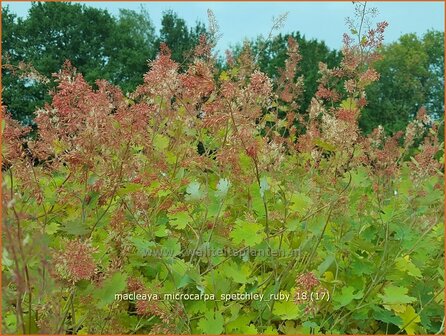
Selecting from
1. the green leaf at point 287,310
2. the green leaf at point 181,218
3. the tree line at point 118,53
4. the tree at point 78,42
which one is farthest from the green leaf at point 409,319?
the tree at point 78,42

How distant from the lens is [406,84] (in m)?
28.9

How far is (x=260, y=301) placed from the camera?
2871 mm

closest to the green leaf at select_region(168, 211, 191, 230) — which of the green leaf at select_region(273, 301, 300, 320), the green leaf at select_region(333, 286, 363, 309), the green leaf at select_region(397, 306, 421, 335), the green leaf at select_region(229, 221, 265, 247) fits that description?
the green leaf at select_region(229, 221, 265, 247)

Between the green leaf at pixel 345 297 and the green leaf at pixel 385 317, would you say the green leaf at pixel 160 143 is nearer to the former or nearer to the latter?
the green leaf at pixel 345 297

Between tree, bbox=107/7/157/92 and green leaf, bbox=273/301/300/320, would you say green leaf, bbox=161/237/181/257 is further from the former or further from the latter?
tree, bbox=107/7/157/92

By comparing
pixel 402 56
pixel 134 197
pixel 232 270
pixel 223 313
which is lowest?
pixel 223 313

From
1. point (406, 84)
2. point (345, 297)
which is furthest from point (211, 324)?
point (406, 84)

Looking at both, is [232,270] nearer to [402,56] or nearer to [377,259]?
[377,259]

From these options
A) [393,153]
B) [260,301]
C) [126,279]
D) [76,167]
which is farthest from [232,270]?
[393,153]

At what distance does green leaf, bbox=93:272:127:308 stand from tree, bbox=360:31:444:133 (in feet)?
67.2

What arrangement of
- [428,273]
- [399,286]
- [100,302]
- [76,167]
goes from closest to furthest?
[100,302] → [76,167] → [399,286] → [428,273]

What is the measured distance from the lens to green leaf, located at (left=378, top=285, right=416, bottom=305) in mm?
2754

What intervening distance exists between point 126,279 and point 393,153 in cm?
191

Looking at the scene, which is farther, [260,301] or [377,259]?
[377,259]
